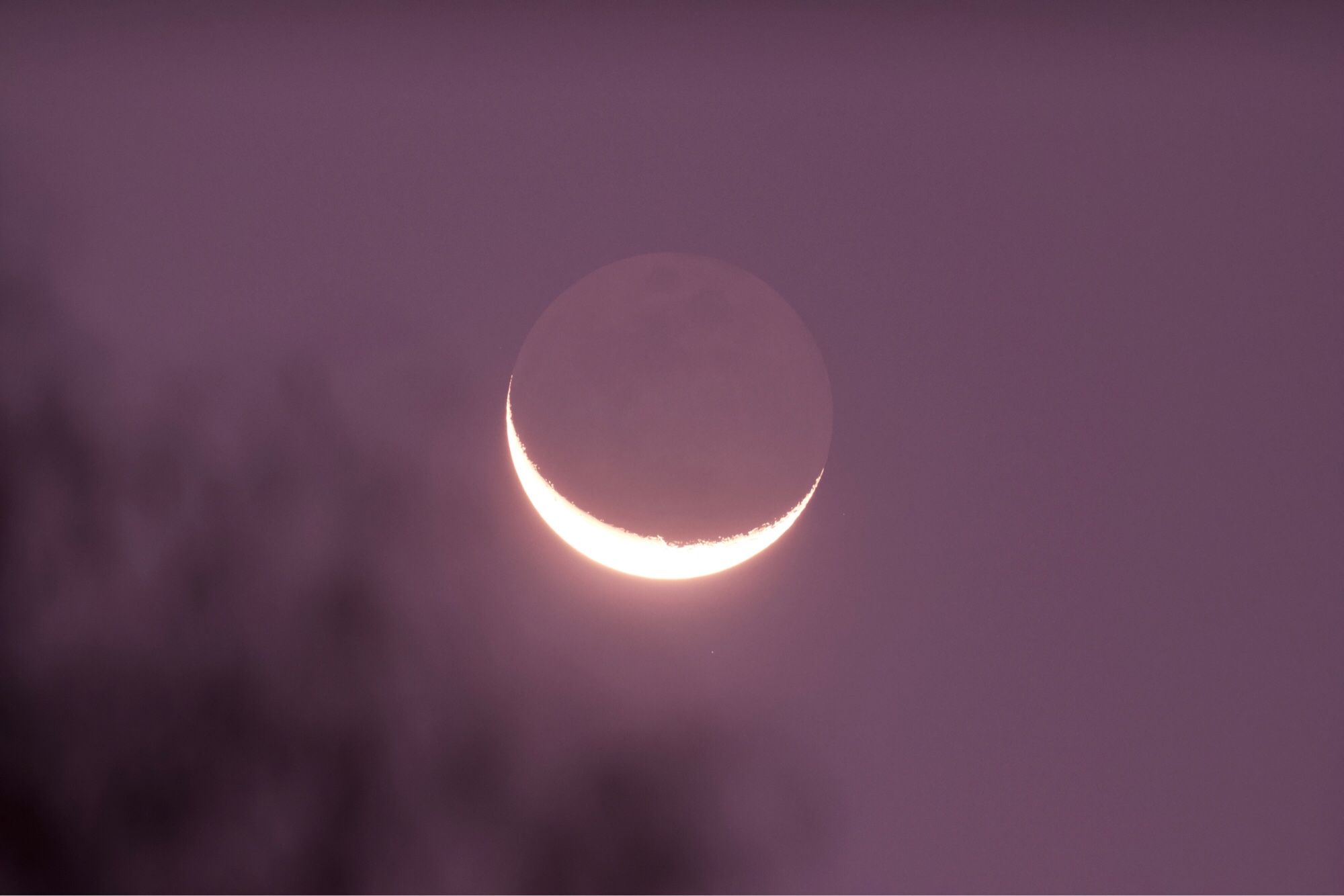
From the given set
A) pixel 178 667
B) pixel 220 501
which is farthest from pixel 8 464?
pixel 178 667

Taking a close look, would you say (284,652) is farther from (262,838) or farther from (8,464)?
(8,464)

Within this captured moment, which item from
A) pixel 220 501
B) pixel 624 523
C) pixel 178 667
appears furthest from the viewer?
pixel 220 501

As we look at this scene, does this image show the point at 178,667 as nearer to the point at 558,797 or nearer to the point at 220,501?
the point at 220,501

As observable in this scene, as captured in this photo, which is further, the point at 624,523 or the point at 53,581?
the point at 53,581

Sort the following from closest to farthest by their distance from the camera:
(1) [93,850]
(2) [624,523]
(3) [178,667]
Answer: (2) [624,523], (1) [93,850], (3) [178,667]

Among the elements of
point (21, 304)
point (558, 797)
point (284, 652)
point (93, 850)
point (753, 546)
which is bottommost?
point (93, 850)

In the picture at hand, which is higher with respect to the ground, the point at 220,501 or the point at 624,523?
the point at 220,501
